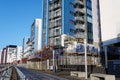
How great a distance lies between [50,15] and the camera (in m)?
76.0

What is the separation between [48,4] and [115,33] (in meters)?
67.3

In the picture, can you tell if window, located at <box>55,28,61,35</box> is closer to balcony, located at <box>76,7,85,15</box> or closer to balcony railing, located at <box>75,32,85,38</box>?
balcony railing, located at <box>75,32,85,38</box>

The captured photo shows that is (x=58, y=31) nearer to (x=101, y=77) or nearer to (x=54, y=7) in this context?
(x=54, y=7)

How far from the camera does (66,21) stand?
228 ft

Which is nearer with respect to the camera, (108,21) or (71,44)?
(108,21)

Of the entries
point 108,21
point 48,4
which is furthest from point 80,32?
point 108,21

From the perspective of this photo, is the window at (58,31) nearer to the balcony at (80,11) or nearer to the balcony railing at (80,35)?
the balcony railing at (80,35)

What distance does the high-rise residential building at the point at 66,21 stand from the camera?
69.7 m

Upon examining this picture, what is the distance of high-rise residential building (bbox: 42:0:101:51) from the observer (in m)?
69.7

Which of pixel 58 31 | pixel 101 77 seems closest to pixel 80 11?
pixel 58 31

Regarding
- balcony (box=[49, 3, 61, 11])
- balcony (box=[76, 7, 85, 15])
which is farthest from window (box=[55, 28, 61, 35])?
balcony (box=[76, 7, 85, 15])

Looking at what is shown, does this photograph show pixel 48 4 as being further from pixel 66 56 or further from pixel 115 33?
pixel 115 33

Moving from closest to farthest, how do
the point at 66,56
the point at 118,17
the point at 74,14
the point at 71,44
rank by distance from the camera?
the point at 118,17 → the point at 66,56 → the point at 71,44 → the point at 74,14

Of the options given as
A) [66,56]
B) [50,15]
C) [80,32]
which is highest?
[50,15]
